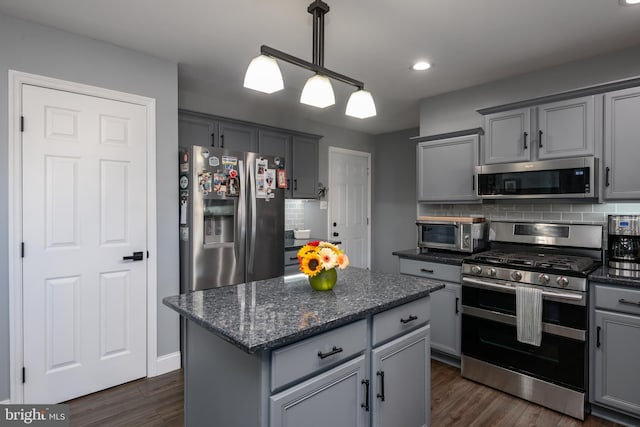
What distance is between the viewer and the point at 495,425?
2186mm

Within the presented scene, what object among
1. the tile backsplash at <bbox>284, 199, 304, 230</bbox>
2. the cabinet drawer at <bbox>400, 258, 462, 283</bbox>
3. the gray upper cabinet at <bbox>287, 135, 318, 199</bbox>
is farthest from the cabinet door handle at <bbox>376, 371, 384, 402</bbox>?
the tile backsplash at <bbox>284, 199, 304, 230</bbox>

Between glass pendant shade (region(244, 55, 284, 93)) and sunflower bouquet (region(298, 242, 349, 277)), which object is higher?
glass pendant shade (region(244, 55, 284, 93))

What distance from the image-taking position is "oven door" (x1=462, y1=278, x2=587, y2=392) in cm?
225

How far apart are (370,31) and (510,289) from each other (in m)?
2.08

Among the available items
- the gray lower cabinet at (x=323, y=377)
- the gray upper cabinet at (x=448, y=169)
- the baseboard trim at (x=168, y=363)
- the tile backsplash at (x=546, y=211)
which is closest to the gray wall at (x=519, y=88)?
the gray upper cabinet at (x=448, y=169)

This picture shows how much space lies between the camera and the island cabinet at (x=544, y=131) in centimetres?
254

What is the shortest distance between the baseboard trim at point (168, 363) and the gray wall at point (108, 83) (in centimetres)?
4

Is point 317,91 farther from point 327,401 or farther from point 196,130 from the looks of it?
point 196,130

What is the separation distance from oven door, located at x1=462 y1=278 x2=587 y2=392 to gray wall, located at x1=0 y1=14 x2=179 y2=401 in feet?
7.98

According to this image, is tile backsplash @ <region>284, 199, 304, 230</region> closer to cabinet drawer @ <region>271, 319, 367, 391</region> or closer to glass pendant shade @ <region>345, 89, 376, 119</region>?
glass pendant shade @ <region>345, 89, 376, 119</region>

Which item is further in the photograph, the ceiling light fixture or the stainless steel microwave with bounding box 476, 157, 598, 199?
the stainless steel microwave with bounding box 476, 157, 598, 199

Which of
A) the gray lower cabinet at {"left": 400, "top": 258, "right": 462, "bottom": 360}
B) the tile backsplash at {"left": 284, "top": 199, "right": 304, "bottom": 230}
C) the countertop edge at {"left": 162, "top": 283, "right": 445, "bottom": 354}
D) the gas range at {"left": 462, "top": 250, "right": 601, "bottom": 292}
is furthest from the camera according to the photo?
the tile backsplash at {"left": 284, "top": 199, "right": 304, "bottom": 230}

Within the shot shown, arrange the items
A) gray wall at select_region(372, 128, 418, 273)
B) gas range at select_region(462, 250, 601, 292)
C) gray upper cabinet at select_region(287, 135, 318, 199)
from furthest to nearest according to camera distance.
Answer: gray wall at select_region(372, 128, 418, 273), gray upper cabinet at select_region(287, 135, 318, 199), gas range at select_region(462, 250, 601, 292)

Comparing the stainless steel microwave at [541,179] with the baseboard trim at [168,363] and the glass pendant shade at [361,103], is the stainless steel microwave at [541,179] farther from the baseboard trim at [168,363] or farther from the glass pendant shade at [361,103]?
the baseboard trim at [168,363]
